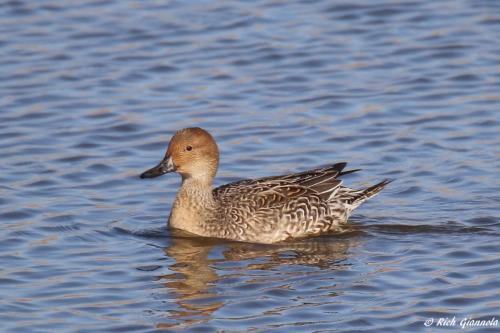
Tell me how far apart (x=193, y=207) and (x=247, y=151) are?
2011mm

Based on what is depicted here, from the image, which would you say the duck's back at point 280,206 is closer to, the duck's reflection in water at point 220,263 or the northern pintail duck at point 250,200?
the northern pintail duck at point 250,200

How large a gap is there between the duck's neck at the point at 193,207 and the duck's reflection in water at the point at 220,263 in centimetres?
13

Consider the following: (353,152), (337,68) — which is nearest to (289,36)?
(337,68)

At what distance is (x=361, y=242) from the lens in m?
11.9

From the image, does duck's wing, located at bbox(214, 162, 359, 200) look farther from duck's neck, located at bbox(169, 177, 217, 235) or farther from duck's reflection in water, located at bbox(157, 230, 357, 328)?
duck's reflection in water, located at bbox(157, 230, 357, 328)

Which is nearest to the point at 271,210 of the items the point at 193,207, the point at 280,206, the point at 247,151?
the point at 280,206

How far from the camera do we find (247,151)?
1427cm

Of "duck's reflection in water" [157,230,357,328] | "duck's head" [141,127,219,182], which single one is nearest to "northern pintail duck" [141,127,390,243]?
"duck's head" [141,127,219,182]

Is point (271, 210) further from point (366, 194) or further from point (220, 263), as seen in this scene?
point (220, 263)

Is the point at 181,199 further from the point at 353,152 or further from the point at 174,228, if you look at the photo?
the point at 353,152

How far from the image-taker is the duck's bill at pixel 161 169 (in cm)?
1230

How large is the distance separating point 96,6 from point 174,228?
23.3 ft

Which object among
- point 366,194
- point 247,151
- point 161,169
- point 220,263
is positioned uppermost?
point 161,169

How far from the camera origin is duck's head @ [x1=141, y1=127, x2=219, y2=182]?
1235 centimetres
